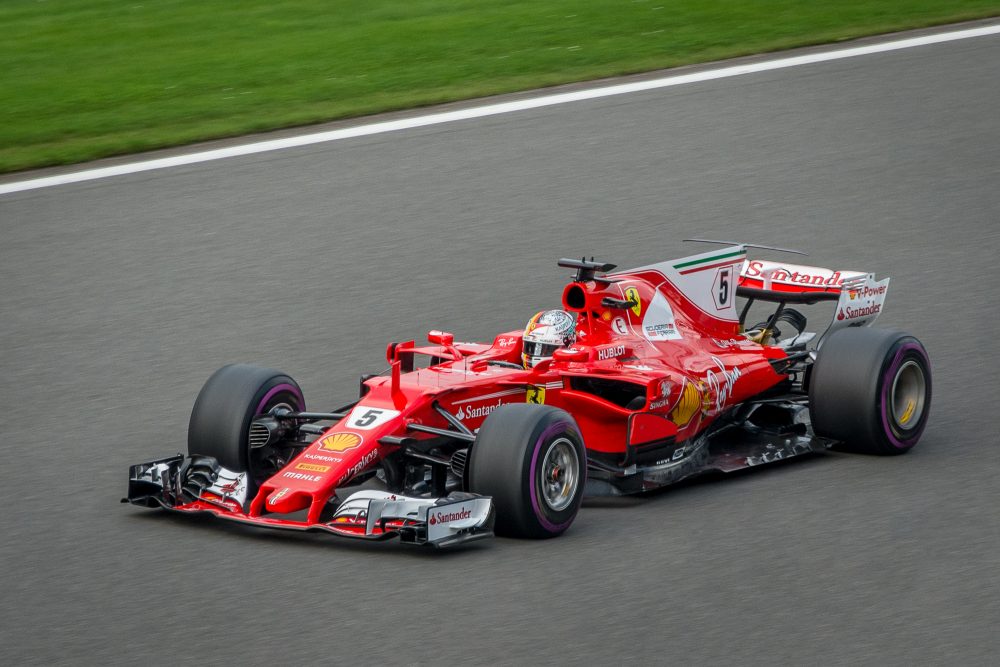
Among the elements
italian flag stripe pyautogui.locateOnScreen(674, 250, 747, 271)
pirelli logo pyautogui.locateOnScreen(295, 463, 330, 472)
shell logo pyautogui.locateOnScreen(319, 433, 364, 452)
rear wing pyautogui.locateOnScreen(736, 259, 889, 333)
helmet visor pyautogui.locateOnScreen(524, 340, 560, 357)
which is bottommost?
pirelli logo pyautogui.locateOnScreen(295, 463, 330, 472)

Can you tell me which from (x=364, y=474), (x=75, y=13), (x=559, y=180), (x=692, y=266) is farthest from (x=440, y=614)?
(x=75, y=13)

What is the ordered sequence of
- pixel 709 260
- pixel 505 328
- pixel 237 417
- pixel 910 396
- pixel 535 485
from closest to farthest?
1. pixel 535 485
2. pixel 237 417
3. pixel 910 396
4. pixel 709 260
5. pixel 505 328

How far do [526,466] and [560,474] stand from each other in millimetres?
407

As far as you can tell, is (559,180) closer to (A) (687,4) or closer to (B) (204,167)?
(B) (204,167)

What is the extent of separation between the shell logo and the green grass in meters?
8.41

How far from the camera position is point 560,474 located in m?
7.07

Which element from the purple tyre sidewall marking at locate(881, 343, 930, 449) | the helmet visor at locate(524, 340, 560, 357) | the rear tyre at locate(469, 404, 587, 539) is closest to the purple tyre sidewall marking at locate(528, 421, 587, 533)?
the rear tyre at locate(469, 404, 587, 539)

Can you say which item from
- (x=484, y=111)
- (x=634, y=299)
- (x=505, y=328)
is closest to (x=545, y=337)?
(x=634, y=299)

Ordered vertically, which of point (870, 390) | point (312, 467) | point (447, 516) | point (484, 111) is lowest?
point (447, 516)

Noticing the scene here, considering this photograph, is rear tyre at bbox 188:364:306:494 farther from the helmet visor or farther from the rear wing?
the rear wing

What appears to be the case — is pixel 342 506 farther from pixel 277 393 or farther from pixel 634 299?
pixel 634 299

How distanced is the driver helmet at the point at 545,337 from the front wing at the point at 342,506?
1419 millimetres

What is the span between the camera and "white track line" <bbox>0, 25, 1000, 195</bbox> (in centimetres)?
1428

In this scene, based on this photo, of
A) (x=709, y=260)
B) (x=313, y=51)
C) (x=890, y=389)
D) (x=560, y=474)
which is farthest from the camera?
(x=313, y=51)
